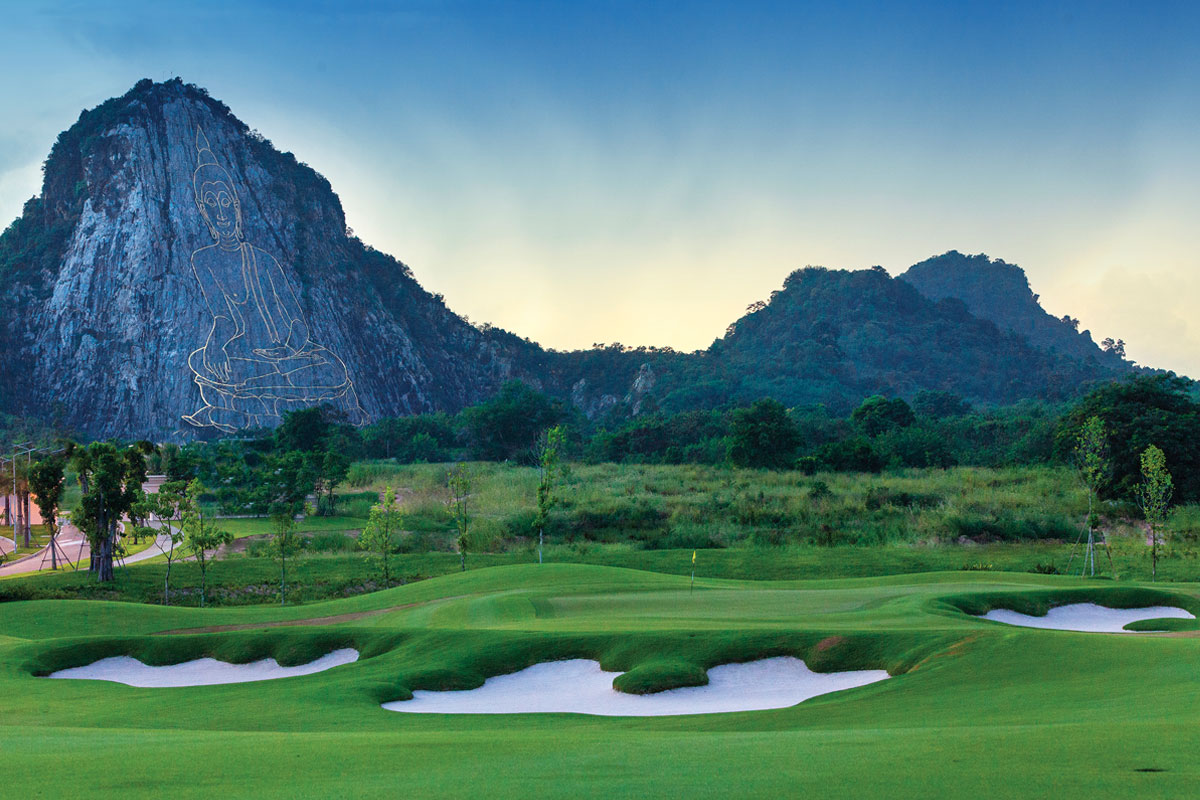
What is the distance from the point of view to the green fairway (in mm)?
5664

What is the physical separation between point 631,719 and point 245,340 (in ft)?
375

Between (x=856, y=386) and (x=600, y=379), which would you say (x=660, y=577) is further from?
(x=600, y=379)

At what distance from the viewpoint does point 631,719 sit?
9.63m

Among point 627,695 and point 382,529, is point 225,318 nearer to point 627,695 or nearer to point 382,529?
point 382,529

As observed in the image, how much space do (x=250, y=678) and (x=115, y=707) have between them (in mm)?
3118

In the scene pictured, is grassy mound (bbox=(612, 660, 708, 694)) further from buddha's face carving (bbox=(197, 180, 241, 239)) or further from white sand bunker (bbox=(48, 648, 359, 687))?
buddha's face carving (bbox=(197, 180, 241, 239))

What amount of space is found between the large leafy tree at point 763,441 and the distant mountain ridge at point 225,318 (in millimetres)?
59520

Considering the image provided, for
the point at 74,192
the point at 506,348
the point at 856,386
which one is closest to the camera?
the point at 74,192

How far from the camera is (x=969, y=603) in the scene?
1636 cm

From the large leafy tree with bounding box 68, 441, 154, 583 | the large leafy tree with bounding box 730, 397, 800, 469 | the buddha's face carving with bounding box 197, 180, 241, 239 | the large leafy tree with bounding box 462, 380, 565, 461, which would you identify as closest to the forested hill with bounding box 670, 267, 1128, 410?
the large leafy tree with bounding box 462, 380, 565, 461

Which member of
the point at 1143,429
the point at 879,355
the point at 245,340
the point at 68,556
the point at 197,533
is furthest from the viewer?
the point at 879,355

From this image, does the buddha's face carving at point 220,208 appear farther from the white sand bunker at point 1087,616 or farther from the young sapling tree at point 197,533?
the white sand bunker at point 1087,616

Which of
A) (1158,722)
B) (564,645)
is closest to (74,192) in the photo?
(564,645)

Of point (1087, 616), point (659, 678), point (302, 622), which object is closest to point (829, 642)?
point (659, 678)
